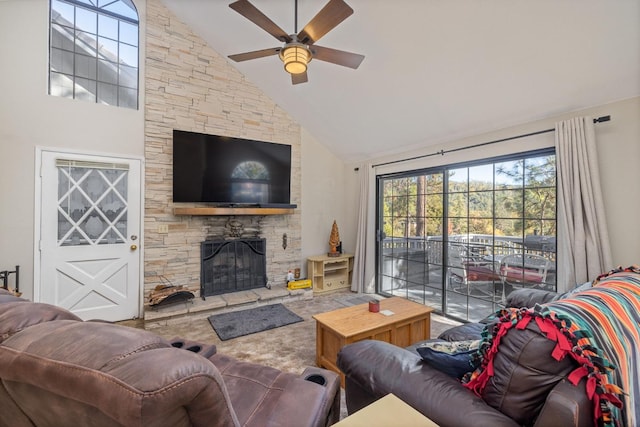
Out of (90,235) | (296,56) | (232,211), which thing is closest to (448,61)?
(296,56)

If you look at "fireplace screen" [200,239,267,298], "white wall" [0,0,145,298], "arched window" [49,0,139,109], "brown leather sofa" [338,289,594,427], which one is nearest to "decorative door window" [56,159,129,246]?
"white wall" [0,0,145,298]

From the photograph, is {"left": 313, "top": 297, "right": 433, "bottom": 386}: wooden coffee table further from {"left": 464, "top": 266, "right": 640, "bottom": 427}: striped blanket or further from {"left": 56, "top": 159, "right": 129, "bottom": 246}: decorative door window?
{"left": 56, "top": 159, "right": 129, "bottom": 246}: decorative door window

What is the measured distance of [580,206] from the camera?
2.44m

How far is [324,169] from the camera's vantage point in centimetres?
506

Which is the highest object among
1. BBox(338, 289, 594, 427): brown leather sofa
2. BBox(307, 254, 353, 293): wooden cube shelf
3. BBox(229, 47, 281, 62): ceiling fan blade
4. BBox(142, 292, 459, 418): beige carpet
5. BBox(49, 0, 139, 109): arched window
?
BBox(49, 0, 139, 109): arched window

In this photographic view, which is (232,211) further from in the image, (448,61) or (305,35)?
(448,61)

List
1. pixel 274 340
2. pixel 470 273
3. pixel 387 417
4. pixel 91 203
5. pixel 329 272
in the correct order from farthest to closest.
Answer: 1. pixel 329 272
2. pixel 470 273
3. pixel 91 203
4. pixel 274 340
5. pixel 387 417

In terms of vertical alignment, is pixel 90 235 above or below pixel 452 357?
above

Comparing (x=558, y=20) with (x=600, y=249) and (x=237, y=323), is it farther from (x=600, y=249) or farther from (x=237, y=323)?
(x=237, y=323)

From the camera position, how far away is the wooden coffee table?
225cm

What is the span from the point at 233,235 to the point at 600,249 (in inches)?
159

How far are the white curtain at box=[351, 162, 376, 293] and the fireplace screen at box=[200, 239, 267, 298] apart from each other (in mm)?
1526

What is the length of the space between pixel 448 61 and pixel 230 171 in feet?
9.56

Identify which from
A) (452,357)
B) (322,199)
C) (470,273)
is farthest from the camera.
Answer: (322,199)
